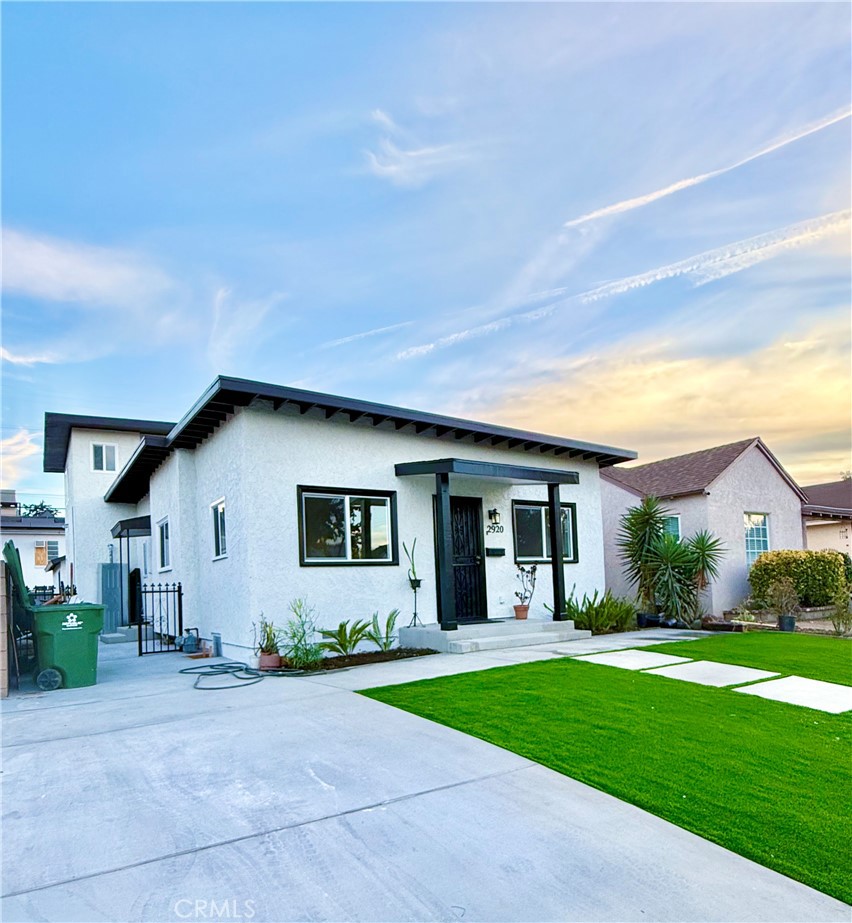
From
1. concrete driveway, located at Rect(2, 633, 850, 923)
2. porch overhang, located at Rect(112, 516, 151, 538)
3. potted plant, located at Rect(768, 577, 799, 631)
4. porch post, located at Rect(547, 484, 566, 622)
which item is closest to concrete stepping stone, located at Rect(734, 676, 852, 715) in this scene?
concrete driveway, located at Rect(2, 633, 850, 923)

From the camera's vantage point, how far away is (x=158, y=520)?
1521 centimetres

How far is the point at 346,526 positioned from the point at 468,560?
2.75m

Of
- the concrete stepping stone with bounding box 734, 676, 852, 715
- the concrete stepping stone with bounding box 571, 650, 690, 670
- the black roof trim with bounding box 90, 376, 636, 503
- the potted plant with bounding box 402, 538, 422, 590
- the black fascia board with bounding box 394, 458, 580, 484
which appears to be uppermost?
the black roof trim with bounding box 90, 376, 636, 503

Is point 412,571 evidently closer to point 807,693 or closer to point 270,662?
point 270,662

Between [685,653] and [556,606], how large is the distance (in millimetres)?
3234

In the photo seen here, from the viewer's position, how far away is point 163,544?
1521 cm

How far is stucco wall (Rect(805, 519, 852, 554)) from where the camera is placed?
2297 cm

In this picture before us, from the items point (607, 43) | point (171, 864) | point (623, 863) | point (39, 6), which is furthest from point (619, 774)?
point (39, 6)

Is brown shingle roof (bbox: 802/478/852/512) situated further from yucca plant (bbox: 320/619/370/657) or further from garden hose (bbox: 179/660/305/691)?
garden hose (bbox: 179/660/305/691)

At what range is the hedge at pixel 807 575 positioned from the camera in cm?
1628

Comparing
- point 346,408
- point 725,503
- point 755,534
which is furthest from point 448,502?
point 755,534

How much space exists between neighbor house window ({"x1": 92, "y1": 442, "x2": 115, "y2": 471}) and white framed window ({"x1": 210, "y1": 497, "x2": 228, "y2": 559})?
10.4 metres

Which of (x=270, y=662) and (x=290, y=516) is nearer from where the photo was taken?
(x=270, y=662)

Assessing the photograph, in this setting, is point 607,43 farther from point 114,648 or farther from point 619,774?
point 114,648
